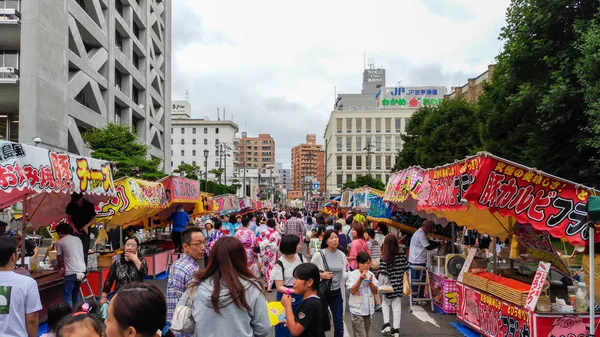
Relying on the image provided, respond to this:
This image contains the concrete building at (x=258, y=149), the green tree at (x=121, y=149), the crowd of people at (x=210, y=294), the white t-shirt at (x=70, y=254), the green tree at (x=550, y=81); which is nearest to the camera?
the crowd of people at (x=210, y=294)

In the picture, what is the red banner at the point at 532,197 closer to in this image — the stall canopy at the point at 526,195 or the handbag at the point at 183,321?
the stall canopy at the point at 526,195

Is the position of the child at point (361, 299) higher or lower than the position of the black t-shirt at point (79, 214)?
lower

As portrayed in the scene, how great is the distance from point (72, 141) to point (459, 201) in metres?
29.7

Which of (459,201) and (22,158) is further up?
(22,158)

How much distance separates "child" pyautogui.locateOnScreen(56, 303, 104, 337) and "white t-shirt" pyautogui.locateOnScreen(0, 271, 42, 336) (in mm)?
1655

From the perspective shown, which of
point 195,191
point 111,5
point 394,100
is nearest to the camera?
point 195,191

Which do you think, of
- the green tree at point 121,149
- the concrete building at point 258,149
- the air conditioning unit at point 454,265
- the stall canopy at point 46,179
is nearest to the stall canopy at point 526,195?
the air conditioning unit at point 454,265

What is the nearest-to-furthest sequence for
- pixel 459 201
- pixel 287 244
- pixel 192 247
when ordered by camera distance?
pixel 192 247
pixel 287 244
pixel 459 201

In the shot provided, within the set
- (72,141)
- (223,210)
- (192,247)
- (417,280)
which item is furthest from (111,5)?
(192,247)

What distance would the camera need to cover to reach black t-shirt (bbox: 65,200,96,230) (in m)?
9.85

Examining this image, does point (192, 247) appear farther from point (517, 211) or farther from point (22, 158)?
point (517, 211)

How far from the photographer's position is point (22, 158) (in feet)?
21.0

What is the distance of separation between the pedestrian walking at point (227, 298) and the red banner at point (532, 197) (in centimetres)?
442

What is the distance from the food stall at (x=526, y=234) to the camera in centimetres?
637
